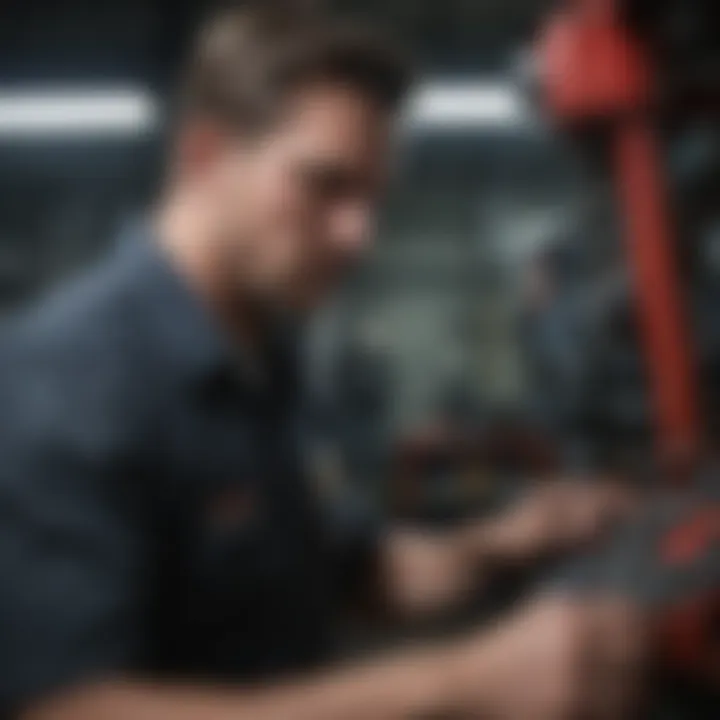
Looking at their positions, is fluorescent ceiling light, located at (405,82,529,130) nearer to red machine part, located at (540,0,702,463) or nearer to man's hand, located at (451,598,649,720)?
red machine part, located at (540,0,702,463)

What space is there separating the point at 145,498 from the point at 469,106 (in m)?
0.57

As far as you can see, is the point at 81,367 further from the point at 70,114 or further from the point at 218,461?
the point at 70,114

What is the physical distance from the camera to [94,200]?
3.60 feet

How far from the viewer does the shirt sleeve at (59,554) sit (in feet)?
1.57

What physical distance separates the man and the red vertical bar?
256 mm

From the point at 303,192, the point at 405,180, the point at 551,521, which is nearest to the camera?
the point at 303,192

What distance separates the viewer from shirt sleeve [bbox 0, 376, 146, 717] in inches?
18.8

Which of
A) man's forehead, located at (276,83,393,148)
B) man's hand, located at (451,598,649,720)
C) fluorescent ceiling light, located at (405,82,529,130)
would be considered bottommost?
man's hand, located at (451,598,649,720)

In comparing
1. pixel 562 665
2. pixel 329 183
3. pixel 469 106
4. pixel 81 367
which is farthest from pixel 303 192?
pixel 469 106

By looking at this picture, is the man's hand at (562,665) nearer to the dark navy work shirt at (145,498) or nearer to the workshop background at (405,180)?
the dark navy work shirt at (145,498)

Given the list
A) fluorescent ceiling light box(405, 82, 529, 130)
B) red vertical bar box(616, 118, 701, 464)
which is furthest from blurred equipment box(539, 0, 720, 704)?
fluorescent ceiling light box(405, 82, 529, 130)

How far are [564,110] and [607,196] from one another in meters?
0.10

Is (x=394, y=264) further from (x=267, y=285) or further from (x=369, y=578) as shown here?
(x=267, y=285)

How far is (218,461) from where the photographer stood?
0.55 meters
